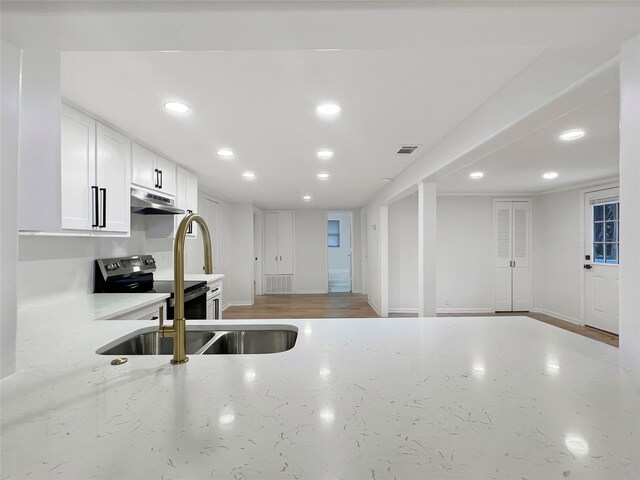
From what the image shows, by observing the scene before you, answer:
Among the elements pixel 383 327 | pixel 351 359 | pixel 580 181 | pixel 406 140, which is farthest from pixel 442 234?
pixel 351 359

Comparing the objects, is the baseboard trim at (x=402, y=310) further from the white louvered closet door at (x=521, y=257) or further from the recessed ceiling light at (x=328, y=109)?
the recessed ceiling light at (x=328, y=109)

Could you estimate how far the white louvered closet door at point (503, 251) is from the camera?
5902 millimetres

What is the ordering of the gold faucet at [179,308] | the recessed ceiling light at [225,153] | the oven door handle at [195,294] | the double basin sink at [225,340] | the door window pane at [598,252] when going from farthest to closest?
the door window pane at [598,252] < the recessed ceiling light at [225,153] < the oven door handle at [195,294] < the double basin sink at [225,340] < the gold faucet at [179,308]

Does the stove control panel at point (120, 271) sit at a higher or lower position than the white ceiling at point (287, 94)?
lower

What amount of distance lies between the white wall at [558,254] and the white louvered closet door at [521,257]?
11cm

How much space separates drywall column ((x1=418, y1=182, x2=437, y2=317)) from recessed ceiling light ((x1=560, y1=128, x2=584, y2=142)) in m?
1.14

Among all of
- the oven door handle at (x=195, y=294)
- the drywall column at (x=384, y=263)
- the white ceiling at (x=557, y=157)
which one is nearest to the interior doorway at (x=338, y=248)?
the drywall column at (x=384, y=263)

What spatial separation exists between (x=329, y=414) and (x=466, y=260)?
19.4 feet

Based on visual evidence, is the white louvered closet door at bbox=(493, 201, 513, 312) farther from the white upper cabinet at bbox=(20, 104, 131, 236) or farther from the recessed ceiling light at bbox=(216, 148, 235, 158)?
the white upper cabinet at bbox=(20, 104, 131, 236)

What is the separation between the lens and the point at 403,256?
19.6 ft

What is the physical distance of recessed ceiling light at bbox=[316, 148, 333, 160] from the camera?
3066 mm

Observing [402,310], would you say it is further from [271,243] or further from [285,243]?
[271,243]

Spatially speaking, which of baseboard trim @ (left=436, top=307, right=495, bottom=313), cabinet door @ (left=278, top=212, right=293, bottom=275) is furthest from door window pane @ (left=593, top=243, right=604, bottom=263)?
cabinet door @ (left=278, top=212, right=293, bottom=275)

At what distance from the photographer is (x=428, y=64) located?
158cm
